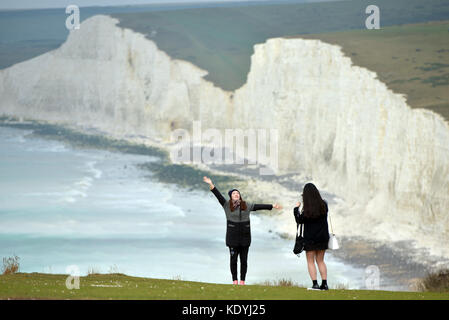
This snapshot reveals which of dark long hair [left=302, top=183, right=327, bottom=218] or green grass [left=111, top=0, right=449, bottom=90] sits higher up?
green grass [left=111, top=0, right=449, bottom=90]

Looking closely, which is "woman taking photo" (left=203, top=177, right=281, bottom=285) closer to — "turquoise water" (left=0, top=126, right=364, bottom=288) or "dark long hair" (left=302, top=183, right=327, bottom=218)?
"dark long hair" (left=302, top=183, right=327, bottom=218)

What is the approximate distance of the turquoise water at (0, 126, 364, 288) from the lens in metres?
44.0

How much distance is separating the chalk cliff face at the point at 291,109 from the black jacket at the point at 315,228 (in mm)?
26190

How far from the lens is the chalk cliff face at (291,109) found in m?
50.1

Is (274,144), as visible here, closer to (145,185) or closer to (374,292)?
(145,185)

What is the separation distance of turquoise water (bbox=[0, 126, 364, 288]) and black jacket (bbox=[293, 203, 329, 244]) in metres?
17.8

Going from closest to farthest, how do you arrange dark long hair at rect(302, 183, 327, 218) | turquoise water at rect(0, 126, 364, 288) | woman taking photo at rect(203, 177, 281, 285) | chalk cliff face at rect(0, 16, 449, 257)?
dark long hair at rect(302, 183, 327, 218)
woman taking photo at rect(203, 177, 281, 285)
turquoise water at rect(0, 126, 364, 288)
chalk cliff face at rect(0, 16, 449, 257)

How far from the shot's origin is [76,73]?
119 metres

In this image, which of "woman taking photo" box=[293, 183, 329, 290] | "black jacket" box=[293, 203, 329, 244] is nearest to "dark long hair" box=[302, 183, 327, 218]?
"woman taking photo" box=[293, 183, 329, 290]

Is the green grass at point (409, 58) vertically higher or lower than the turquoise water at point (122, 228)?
higher

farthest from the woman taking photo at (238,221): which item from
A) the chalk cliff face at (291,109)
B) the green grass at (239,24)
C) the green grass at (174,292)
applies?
the green grass at (239,24)

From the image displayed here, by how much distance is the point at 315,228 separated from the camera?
61.1ft

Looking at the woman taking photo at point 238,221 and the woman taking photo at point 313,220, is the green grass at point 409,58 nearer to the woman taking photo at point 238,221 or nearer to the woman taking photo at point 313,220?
the woman taking photo at point 238,221

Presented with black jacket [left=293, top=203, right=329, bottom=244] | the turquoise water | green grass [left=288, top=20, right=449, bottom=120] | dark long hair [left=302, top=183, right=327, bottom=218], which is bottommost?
black jacket [left=293, top=203, right=329, bottom=244]
